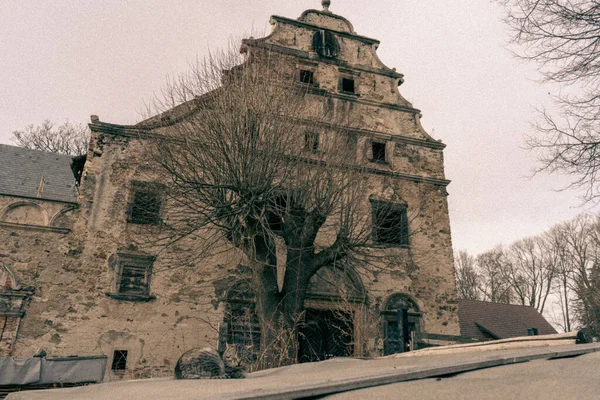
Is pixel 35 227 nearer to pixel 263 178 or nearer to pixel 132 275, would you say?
pixel 132 275

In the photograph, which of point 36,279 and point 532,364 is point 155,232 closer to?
point 36,279

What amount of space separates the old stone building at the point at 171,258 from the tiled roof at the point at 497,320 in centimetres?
693

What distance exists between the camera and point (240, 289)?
10.5m

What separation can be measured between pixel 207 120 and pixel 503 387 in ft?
25.7

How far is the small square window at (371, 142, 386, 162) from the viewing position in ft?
41.5

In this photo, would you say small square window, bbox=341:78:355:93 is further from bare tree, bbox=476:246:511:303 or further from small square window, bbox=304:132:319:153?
bare tree, bbox=476:246:511:303

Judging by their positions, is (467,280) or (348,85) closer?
(348,85)

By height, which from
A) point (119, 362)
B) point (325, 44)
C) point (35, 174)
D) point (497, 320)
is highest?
point (325, 44)

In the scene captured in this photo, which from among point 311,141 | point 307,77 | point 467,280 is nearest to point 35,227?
point 311,141

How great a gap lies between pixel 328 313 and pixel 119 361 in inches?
195

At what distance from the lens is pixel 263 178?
8445 mm

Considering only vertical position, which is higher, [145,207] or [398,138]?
[398,138]

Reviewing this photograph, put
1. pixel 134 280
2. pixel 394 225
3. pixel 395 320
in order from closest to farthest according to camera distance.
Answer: pixel 134 280 < pixel 395 320 < pixel 394 225

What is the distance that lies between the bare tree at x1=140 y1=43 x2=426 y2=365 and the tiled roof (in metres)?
10.6
